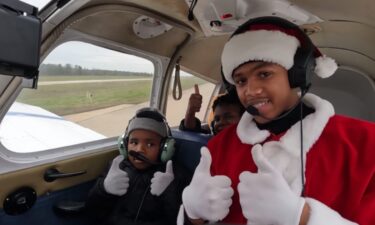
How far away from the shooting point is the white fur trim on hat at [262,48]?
1.19 meters

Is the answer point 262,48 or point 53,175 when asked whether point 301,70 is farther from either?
point 53,175

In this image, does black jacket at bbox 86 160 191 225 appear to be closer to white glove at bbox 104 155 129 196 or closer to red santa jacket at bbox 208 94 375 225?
white glove at bbox 104 155 129 196

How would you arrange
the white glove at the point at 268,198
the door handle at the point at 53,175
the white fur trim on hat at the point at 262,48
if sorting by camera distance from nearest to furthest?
the white glove at the point at 268,198 < the white fur trim on hat at the point at 262,48 < the door handle at the point at 53,175

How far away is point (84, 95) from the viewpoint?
251 cm

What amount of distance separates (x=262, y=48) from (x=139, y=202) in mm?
1368

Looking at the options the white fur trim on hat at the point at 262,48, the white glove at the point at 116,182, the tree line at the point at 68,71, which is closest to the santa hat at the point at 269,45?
the white fur trim on hat at the point at 262,48

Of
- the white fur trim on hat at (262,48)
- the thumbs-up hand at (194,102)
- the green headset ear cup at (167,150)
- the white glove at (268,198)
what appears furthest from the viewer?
the thumbs-up hand at (194,102)

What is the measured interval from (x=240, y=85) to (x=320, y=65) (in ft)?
1.07

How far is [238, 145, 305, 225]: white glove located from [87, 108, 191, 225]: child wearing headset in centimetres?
102

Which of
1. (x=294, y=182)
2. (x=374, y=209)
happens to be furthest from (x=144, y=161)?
(x=374, y=209)

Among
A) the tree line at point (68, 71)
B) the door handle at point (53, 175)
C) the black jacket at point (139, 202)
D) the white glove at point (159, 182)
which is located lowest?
the black jacket at point (139, 202)

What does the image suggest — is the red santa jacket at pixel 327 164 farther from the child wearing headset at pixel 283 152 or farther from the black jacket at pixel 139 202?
the black jacket at pixel 139 202

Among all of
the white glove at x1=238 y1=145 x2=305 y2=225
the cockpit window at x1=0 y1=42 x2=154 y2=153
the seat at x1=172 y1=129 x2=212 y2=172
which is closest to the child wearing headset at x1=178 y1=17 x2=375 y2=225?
the white glove at x1=238 y1=145 x2=305 y2=225

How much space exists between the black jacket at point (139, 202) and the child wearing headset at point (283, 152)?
2.18ft
